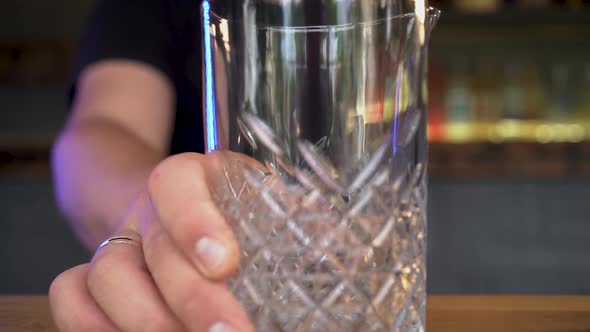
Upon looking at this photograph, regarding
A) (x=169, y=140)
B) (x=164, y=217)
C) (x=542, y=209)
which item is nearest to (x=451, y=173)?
(x=542, y=209)

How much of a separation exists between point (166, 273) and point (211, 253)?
5 cm

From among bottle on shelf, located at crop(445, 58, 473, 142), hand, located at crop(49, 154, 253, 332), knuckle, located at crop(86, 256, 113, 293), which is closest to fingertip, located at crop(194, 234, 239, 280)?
hand, located at crop(49, 154, 253, 332)

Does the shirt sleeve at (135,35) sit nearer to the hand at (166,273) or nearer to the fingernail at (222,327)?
the hand at (166,273)

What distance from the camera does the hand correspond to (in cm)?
38

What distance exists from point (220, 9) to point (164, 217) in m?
0.13

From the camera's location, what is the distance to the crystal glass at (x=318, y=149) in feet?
1.15

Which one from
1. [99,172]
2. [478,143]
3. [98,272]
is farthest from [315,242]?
[478,143]

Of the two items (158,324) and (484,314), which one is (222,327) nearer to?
(158,324)

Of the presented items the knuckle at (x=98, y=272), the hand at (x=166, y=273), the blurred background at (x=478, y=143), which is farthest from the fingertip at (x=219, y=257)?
the blurred background at (x=478, y=143)

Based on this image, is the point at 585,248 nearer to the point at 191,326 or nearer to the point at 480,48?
the point at 480,48

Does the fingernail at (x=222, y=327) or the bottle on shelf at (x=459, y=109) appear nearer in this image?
the fingernail at (x=222, y=327)

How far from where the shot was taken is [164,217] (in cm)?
43

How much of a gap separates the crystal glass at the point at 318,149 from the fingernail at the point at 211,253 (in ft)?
0.04

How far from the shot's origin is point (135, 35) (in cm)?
134
